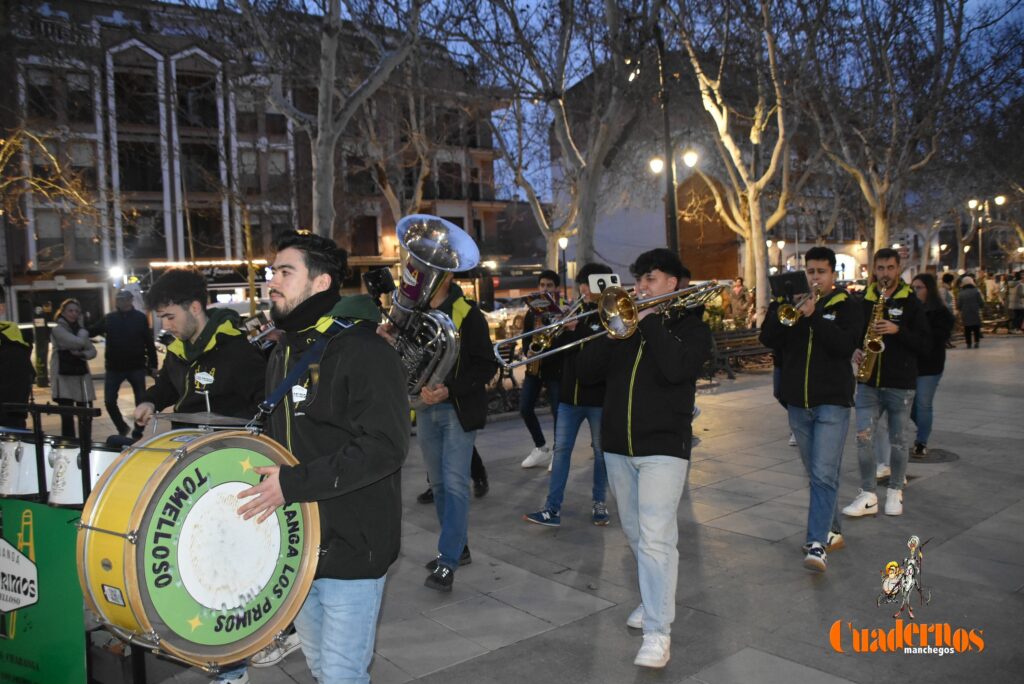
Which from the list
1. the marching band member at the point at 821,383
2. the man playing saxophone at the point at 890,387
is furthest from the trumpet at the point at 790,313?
the man playing saxophone at the point at 890,387

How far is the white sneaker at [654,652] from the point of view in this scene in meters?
3.63

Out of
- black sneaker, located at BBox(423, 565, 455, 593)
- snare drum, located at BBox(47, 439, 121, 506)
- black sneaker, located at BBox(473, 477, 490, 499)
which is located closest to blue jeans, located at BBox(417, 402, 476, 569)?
black sneaker, located at BBox(423, 565, 455, 593)

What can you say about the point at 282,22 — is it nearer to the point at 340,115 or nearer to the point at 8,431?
the point at 340,115

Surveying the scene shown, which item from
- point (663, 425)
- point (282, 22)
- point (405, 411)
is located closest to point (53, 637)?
point (405, 411)

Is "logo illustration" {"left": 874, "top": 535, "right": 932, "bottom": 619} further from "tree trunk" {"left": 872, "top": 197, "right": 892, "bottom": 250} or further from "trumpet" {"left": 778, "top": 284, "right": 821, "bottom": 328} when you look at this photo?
"tree trunk" {"left": 872, "top": 197, "right": 892, "bottom": 250}

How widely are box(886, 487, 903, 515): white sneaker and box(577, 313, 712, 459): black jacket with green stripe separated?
2.94 m

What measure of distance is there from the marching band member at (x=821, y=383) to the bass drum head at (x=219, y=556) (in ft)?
11.4

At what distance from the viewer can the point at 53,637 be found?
3277 millimetres

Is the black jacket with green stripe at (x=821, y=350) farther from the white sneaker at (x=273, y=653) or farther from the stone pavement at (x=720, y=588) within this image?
the white sneaker at (x=273, y=653)

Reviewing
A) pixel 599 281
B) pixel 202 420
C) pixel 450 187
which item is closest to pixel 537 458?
pixel 599 281

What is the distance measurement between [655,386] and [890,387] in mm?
3057

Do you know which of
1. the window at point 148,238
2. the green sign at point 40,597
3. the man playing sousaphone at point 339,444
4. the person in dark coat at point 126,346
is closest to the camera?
the man playing sousaphone at point 339,444

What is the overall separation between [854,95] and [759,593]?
63.1 feet

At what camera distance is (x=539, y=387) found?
7.84 meters
